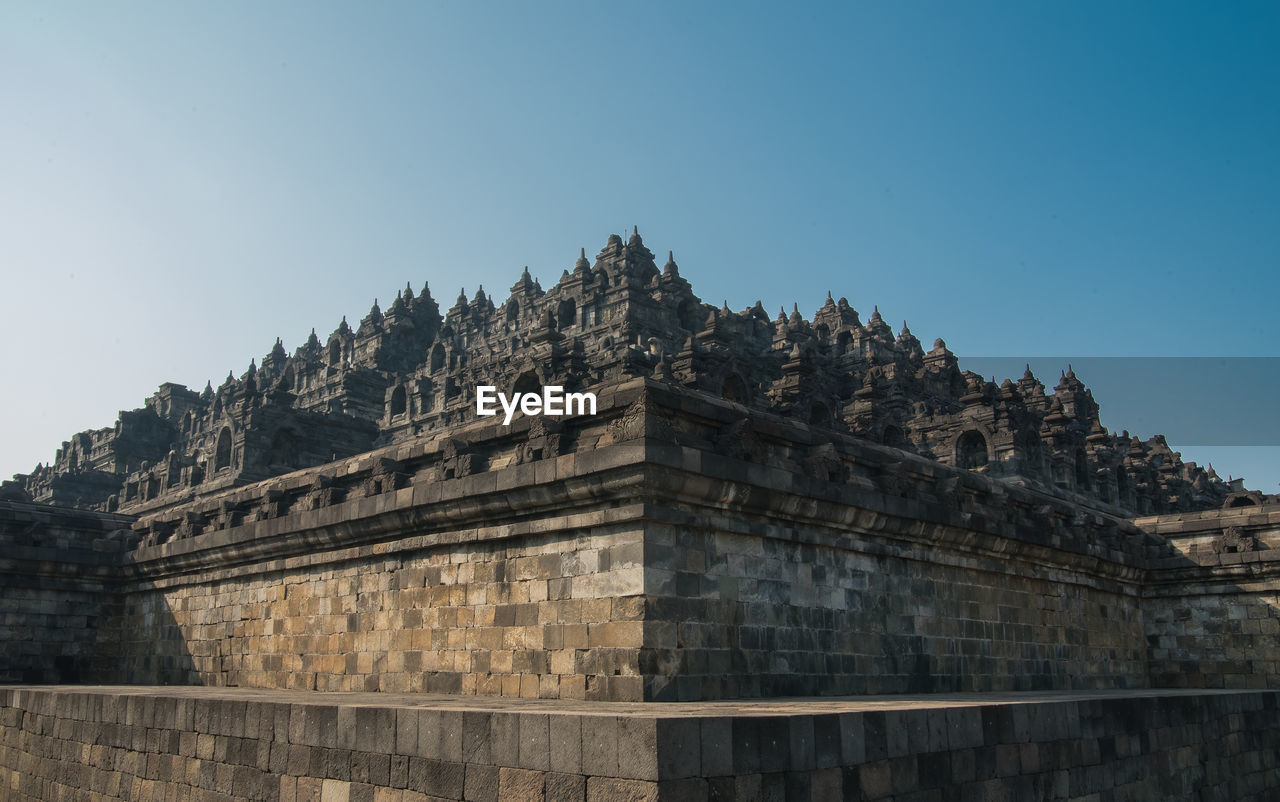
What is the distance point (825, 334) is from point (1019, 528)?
2034 inches

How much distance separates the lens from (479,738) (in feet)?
25.3

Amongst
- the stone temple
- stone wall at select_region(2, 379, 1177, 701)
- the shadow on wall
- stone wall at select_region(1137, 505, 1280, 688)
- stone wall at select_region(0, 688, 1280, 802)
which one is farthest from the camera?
the shadow on wall

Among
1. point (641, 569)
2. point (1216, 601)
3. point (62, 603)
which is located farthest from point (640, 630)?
point (62, 603)

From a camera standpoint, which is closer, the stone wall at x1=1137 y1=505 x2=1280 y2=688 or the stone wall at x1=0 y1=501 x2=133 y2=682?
the stone wall at x1=1137 y1=505 x2=1280 y2=688

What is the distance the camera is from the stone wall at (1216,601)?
1878 centimetres

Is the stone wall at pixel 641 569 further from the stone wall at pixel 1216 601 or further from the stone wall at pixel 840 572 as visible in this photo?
the stone wall at pixel 1216 601

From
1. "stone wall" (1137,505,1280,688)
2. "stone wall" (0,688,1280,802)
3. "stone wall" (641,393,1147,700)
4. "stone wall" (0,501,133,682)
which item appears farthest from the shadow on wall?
"stone wall" (1137,505,1280,688)

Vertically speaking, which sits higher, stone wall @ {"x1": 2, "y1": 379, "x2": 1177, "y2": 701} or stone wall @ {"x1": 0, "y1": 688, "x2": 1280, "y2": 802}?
stone wall @ {"x1": 2, "y1": 379, "x2": 1177, "y2": 701}

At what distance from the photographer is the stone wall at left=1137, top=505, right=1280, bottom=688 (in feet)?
61.6

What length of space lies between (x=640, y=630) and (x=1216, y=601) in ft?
48.6

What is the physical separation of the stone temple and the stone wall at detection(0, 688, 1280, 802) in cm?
3

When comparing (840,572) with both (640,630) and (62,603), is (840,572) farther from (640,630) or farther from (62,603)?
(62,603)

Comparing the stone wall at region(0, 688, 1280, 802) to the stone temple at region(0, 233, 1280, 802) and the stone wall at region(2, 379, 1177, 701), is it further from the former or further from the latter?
the stone wall at region(2, 379, 1177, 701)

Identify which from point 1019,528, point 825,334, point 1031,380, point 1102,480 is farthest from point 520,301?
point 1019,528
